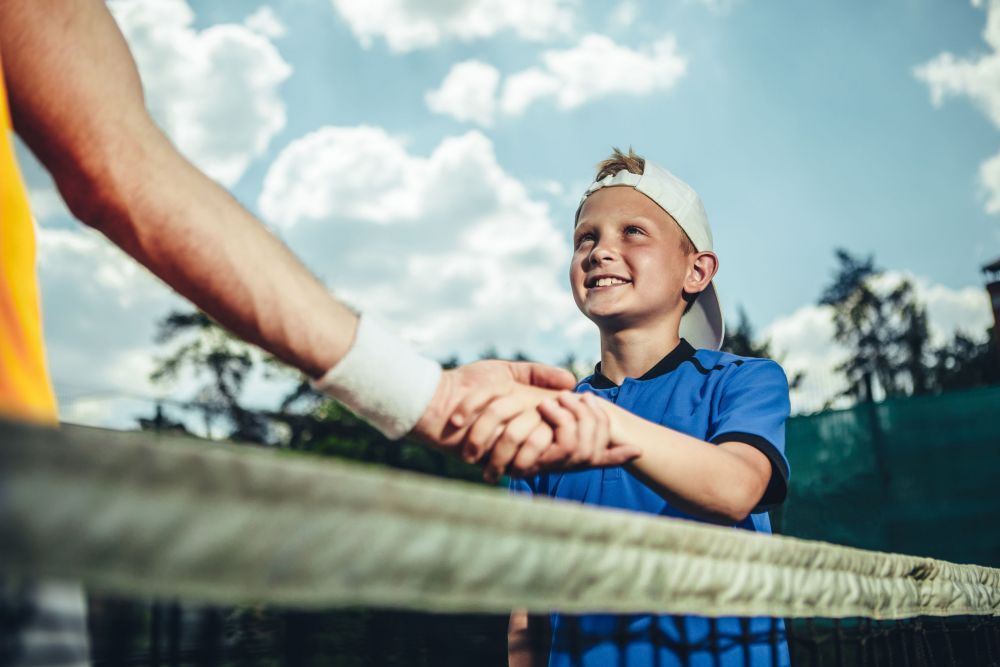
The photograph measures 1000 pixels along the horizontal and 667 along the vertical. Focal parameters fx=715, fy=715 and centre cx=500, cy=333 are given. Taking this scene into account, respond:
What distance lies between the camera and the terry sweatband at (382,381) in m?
1.36

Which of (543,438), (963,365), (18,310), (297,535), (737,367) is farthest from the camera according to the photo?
(963,365)

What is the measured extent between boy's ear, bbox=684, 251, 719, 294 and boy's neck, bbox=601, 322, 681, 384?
151 mm

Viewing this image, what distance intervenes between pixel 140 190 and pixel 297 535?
80 cm

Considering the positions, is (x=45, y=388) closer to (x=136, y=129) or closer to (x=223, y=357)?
(x=136, y=129)

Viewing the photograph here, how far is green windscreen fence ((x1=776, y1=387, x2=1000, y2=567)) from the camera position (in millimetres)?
8008

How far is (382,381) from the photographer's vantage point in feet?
4.50

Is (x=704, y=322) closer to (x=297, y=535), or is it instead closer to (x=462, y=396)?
(x=462, y=396)

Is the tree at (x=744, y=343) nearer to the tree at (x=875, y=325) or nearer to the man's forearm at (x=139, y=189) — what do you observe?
the tree at (x=875, y=325)

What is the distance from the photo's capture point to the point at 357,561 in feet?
2.35

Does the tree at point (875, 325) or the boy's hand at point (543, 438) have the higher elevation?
the tree at point (875, 325)

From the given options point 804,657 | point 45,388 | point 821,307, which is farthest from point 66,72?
point 821,307

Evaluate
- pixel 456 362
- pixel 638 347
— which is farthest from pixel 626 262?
pixel 456 362

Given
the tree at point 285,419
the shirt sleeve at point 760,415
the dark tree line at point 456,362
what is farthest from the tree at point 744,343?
the shirt sleeve at point 760,415

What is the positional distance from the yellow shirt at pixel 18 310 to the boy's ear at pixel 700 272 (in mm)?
1959
